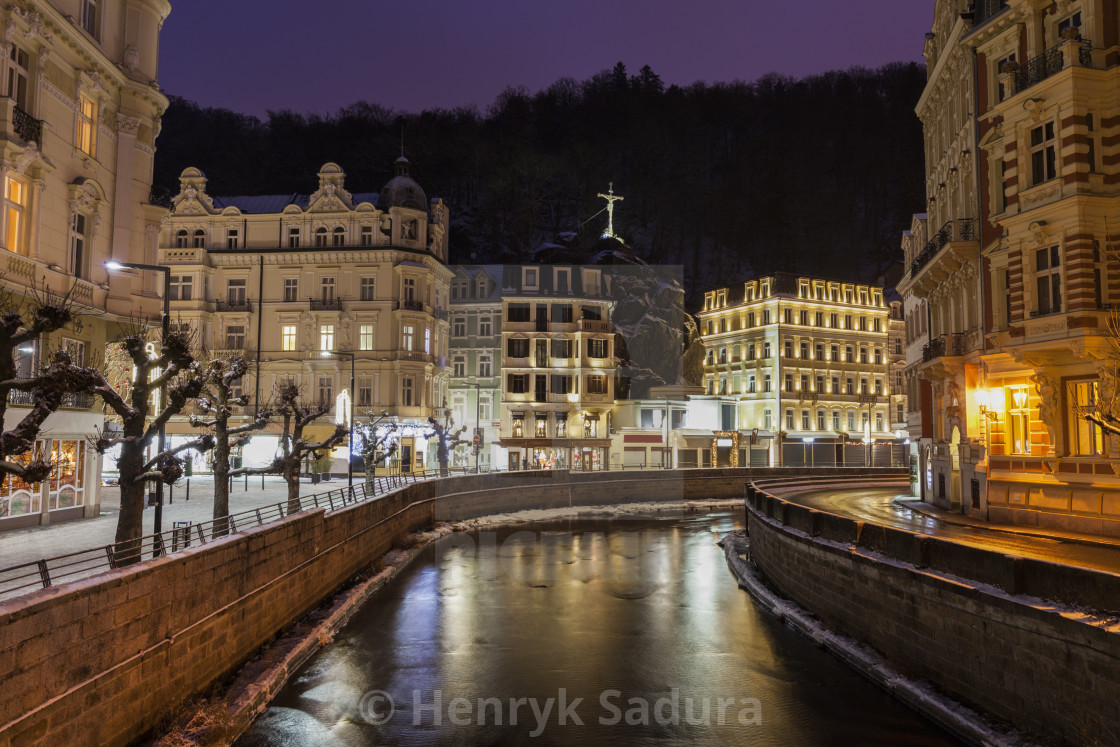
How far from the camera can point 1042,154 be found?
25672mm

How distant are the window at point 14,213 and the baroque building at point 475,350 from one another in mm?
41611

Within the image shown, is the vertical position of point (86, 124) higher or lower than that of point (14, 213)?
higher

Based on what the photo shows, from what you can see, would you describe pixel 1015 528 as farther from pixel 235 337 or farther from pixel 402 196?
pixel 235 337

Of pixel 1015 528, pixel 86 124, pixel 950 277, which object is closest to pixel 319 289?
pixel 86 124

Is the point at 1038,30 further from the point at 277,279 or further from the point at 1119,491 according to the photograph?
the point at 277,279

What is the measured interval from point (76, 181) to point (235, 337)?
3110 cm

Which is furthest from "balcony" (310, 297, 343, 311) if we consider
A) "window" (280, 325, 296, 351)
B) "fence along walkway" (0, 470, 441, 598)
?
"fence along walkway" (0, 470, 441, 598)

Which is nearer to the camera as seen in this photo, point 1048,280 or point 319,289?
point 1048,280

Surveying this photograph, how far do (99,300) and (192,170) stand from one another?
3321cm

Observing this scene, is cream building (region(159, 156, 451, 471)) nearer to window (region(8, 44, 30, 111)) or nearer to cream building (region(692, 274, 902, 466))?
cream building (region(692, 274, 902, 466))

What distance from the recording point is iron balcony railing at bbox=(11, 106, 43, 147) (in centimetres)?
2317

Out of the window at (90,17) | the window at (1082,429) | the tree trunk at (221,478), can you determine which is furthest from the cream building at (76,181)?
the window at (1082,429)

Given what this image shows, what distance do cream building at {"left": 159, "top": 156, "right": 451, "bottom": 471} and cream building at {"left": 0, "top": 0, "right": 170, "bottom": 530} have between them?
24.4m

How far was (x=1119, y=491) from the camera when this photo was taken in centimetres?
2289
